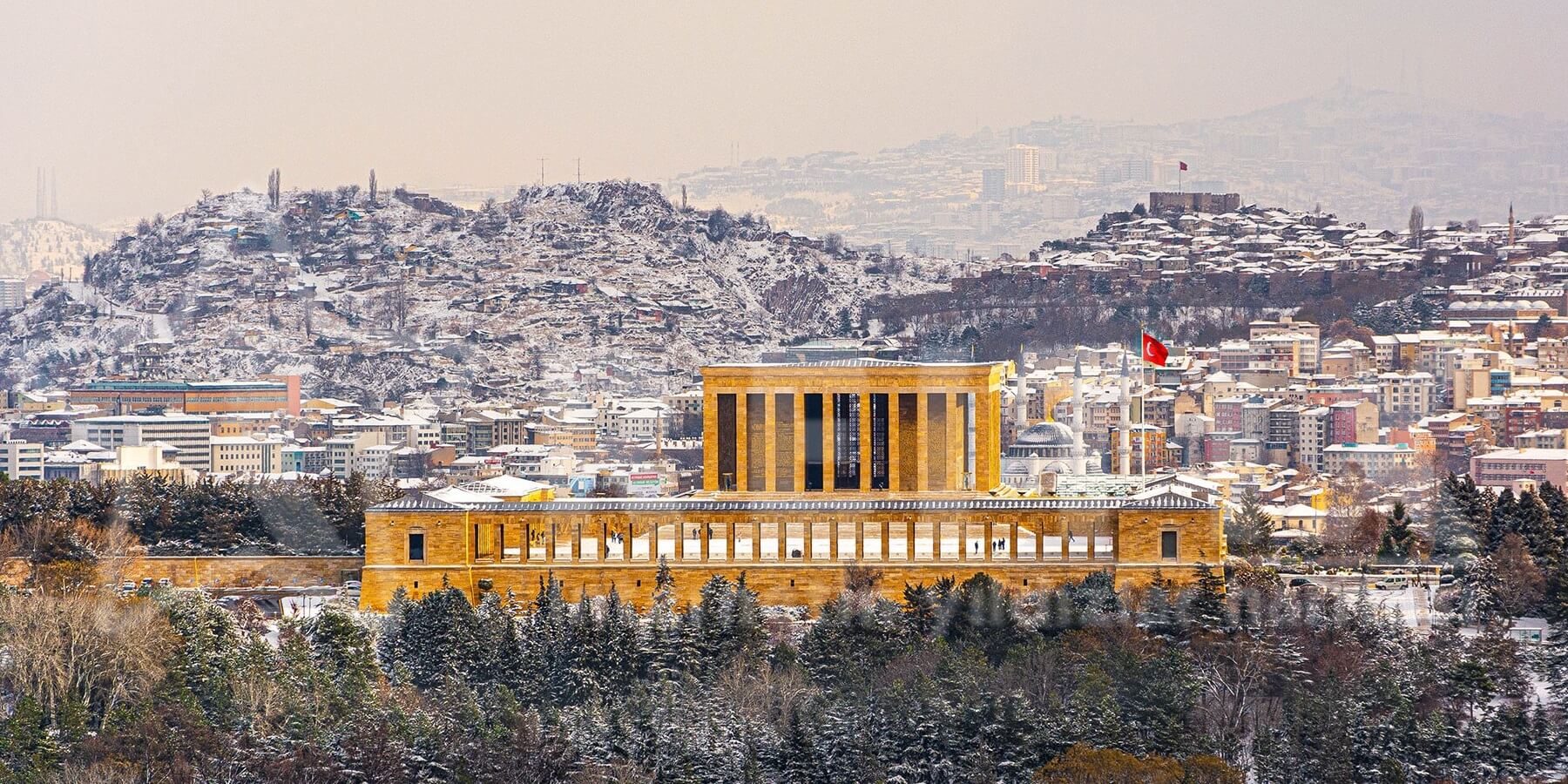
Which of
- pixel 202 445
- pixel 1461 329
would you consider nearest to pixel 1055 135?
pixel 1461 329

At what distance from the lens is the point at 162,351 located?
152 meters

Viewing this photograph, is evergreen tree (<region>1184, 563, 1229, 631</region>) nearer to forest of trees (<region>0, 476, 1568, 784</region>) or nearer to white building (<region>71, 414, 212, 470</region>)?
forest of trees (<region>0, 476, 1568, 784</region>)

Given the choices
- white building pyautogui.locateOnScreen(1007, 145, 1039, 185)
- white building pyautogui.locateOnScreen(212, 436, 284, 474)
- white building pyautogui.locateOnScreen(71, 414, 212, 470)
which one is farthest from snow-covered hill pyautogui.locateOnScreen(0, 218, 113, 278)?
white building pyautogui.locateOnScreen(1007, 145, 1039, 185)

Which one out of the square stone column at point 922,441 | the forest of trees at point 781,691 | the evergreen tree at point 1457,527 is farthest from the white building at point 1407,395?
the forest of trees at point 781,691

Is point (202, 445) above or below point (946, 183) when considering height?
below

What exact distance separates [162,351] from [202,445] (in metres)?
34.1

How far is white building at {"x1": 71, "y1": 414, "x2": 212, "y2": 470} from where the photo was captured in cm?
11862

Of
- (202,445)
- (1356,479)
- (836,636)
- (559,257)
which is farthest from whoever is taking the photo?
(559,257)

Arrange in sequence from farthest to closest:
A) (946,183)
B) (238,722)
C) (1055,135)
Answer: (946,183), (1055,135), (238,722)

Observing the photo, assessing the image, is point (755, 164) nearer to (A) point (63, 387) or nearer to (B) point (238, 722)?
(A) point (63, 387)

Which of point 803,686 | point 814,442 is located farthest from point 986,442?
point 803,686

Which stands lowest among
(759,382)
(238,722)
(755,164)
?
(238,722)

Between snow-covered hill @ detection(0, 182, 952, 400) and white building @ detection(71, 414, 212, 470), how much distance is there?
21.6 m

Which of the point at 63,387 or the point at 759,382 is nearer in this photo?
the point at 759,382
